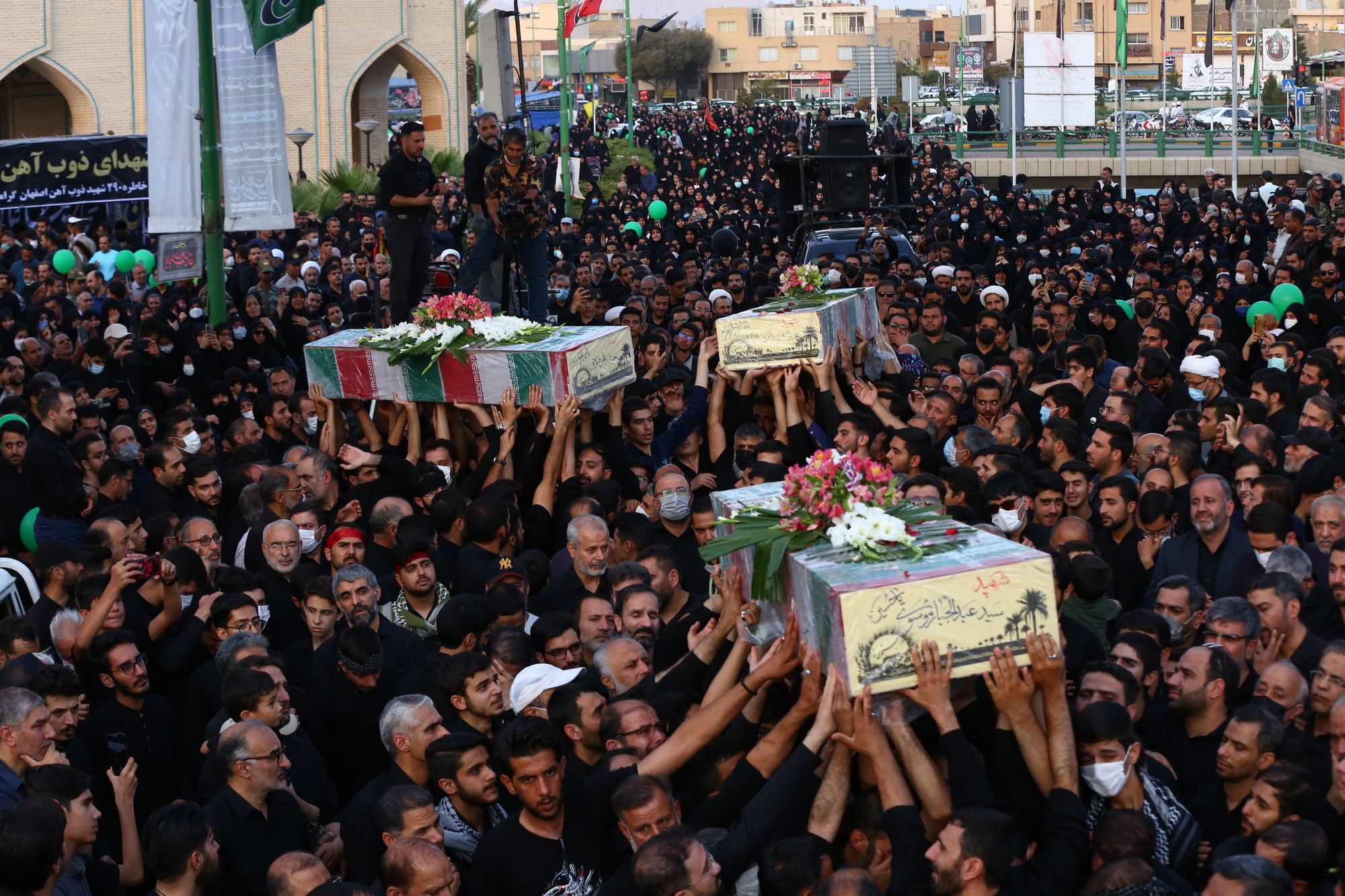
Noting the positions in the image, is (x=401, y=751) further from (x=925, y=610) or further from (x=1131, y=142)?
(x=1131, y=142)

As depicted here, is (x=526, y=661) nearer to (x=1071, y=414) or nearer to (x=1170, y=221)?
(x=1071, y=414)

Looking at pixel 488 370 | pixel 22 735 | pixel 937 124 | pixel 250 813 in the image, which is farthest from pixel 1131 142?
pixel 22 735

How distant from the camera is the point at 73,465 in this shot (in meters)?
9.14

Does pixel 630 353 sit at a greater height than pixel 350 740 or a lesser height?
greater

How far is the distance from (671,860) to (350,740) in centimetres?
242

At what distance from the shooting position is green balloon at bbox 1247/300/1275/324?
41.9ft

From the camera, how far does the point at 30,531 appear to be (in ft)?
28.9

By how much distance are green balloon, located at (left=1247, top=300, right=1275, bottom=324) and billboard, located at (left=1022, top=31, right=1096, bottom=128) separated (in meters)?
20.1

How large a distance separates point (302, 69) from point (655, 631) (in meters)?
35.3

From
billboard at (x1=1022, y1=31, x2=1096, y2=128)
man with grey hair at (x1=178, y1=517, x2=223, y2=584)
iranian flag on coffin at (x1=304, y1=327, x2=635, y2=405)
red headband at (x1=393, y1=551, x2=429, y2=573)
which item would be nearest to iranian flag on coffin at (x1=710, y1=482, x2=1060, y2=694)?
red headband at (x1=393, y1=551, x2=429, y2=573)

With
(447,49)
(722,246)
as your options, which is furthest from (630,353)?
(447,49)

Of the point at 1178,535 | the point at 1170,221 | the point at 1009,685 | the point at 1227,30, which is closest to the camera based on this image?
the point at 1009,685

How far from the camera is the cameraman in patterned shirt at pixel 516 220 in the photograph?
36.6 feet

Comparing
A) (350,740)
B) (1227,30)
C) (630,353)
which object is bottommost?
(350,740)
